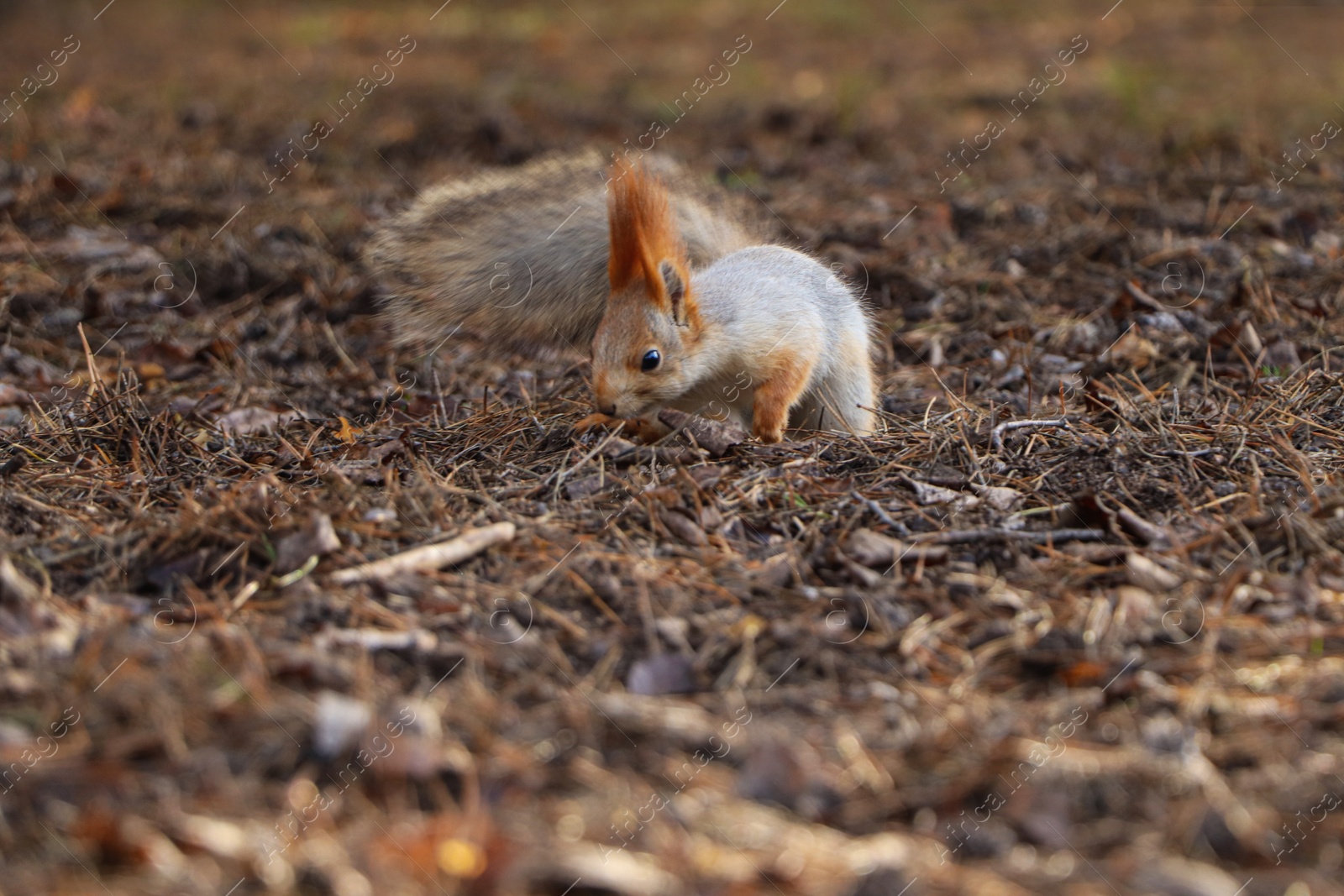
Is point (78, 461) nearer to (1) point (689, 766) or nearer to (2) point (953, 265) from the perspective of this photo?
(1) point (689, 766)

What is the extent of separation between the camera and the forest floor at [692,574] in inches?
67.2

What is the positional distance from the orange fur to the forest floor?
454 millimetres

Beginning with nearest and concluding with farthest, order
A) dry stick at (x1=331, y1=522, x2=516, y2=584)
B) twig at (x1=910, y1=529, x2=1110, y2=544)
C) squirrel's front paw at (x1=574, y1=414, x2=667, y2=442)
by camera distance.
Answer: dry stick at (x1=331, y1=522, x2=516, y2=584) < twig at (x1=910, y1=529, x2=1110, y2=544) < squirrel's front paw at (x1=574, y1=414, x2=667, y2=442)

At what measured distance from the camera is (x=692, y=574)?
8.25 feet

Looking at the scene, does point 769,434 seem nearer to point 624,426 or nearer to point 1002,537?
point 624,426

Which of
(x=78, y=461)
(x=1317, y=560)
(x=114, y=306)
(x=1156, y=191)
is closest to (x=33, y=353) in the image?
(x=114, y=306)

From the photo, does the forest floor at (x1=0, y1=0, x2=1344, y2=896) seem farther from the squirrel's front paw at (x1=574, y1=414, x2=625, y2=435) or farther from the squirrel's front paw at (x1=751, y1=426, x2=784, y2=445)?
the squirrel's front paw at (x1=751, y1=426, x2=784, y2=445)

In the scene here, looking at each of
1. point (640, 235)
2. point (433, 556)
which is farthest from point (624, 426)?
point (433, 556)

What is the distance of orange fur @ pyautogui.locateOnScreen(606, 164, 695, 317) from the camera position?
2938 millimetres

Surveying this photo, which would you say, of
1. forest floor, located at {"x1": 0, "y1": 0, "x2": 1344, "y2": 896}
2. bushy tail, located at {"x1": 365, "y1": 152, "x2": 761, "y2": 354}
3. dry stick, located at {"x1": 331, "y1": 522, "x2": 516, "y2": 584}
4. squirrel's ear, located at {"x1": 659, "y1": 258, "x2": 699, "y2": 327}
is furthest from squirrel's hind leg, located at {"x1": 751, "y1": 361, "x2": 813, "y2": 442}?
dry stick, located at {"x1": 331, "y1": 522, "x2": 516, "y2": 584}

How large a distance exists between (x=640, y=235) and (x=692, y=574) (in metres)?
0.94

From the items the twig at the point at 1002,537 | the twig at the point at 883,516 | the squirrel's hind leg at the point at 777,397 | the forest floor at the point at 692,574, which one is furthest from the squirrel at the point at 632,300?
the twig at the point at 1002,537

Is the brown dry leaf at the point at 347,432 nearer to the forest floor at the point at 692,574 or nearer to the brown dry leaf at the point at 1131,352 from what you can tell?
the forest floor at the point at 692,574

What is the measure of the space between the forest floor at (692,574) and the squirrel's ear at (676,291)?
0.36 m
